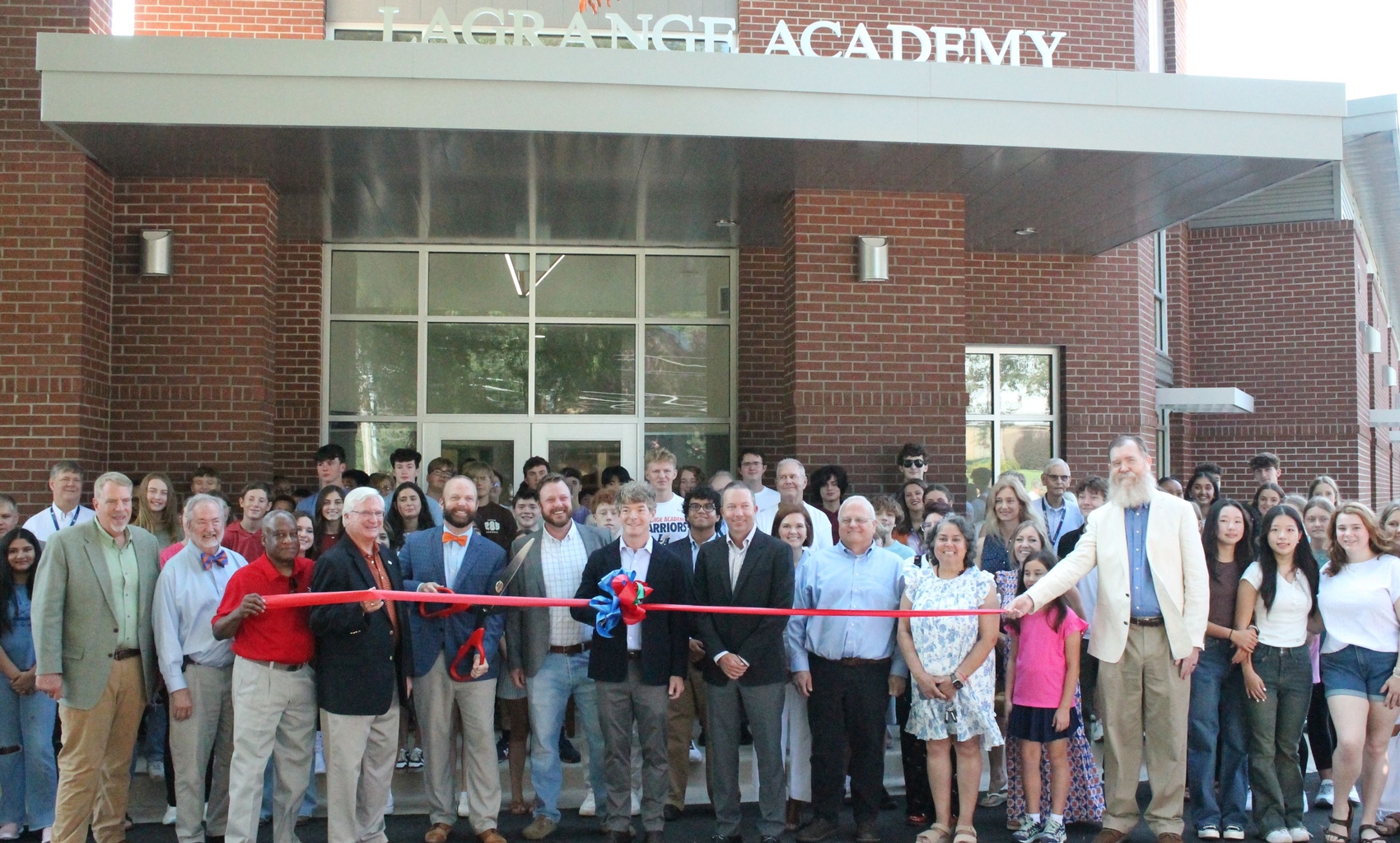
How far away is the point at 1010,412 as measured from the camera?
13234mm

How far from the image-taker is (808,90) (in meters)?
8.45

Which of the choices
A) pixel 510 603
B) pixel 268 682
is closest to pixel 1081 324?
pixel 510 603

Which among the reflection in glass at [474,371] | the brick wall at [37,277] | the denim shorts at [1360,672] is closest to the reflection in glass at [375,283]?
the reflection in glass at [474,371]

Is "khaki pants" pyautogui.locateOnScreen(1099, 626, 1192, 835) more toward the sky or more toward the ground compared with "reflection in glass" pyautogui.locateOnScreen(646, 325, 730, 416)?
more toward the ground

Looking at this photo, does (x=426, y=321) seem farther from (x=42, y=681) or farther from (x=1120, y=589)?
(x=1120, y=589)

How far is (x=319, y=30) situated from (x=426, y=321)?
2936mm

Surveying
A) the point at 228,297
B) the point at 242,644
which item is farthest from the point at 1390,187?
the point at 242,644

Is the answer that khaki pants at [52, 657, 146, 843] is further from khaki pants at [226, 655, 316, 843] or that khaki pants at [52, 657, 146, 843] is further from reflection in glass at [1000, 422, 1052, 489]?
reflection in glass at [1000, 422, 1052, 489]

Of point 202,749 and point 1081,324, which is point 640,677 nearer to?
point 202,749

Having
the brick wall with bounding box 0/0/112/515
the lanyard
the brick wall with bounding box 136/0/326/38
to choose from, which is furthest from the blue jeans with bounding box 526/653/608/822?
the brick wall with bounding box 136/0/326/38

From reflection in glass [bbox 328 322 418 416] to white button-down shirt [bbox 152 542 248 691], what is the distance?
18.5 feet

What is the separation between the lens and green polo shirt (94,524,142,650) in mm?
6293

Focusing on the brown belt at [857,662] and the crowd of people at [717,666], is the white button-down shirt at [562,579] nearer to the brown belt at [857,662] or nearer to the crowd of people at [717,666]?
the crowd of people at [717,666]

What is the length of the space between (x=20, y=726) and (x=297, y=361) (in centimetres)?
569
